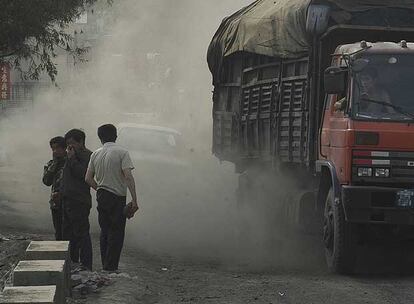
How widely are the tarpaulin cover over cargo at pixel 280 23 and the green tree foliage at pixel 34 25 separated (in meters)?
4.13

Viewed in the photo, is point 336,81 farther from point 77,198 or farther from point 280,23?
point 77,198

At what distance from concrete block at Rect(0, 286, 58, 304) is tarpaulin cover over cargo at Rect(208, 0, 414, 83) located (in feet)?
18.2

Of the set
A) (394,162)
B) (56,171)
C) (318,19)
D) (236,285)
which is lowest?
(236,285)

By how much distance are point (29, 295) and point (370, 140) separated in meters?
4.25

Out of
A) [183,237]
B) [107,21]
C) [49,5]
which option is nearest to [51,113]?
[107,21]

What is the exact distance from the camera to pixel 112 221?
376 inches

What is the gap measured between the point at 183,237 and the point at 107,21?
26934 millimetres

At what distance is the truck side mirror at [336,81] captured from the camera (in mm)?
9672

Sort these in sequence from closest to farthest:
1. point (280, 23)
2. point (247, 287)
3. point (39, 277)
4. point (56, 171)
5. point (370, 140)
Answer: point (39, 277) → point (247, 287) → point (370, 140) → point (56, 171) → point (280, 23)

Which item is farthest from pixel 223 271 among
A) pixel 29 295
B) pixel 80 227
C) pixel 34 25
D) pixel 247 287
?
pixel 34 25

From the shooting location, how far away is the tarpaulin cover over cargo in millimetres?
10883

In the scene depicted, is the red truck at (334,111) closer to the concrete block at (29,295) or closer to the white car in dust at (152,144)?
the concrete block at (29,295)

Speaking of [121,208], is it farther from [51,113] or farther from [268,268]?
[51,113]

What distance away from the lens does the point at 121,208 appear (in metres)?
9.55
